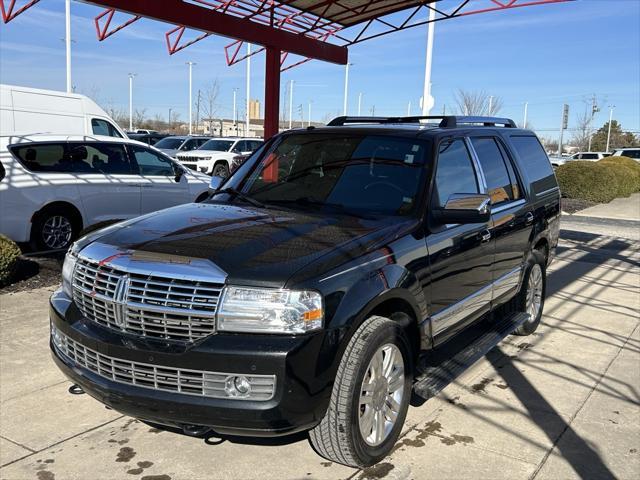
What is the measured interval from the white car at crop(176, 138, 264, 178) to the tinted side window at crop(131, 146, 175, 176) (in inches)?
441

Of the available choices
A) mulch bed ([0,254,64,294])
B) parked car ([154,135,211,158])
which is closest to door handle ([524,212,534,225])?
mulch bed ([0,254,64,294])

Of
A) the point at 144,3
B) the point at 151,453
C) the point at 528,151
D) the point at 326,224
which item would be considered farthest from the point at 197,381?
the point at 144,3

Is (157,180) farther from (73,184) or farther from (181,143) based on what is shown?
(181,143)

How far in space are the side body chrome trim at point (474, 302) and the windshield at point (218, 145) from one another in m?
19.0

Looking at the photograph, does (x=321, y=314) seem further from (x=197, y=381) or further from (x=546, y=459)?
(x=546, y=459)

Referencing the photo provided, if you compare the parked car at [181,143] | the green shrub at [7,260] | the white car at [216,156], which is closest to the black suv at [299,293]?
the green shrub at [7,260]

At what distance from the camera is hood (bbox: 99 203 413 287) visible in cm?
288

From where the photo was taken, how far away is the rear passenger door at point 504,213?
4723mm

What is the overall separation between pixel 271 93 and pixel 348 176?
773 centimetres

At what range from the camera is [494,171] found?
16.1 feet

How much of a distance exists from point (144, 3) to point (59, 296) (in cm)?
665

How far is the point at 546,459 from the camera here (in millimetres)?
3443

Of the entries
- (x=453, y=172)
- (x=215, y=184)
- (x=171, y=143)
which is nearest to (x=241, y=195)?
(x=215, y=184)

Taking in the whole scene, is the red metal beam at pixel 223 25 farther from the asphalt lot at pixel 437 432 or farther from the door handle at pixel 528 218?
the door handle at pixel 528 218
